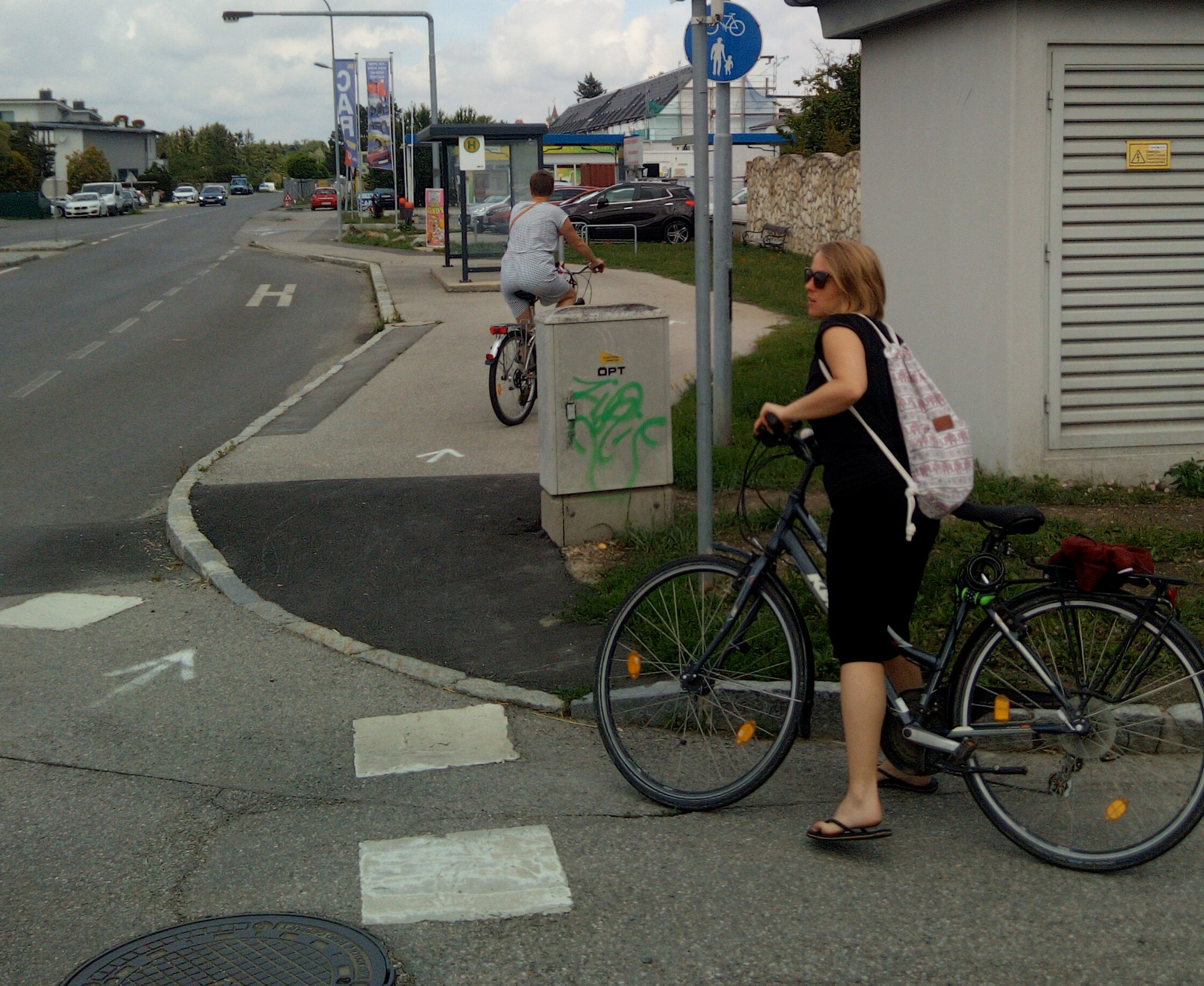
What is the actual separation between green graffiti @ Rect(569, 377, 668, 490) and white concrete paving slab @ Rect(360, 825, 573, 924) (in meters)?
3.23

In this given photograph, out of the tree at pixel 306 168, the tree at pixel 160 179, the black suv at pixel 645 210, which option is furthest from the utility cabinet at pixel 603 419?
the tree at pixel 306 168

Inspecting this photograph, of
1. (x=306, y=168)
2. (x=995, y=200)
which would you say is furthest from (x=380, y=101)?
(x=306, y=168)

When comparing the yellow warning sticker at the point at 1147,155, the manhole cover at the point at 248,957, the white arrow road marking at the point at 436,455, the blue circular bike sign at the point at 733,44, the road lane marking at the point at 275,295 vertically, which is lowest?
the manhole cover at the point at 248,957

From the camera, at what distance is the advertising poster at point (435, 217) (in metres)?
32.8

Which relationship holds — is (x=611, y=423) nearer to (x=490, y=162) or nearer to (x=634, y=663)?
(x=634, y=663)

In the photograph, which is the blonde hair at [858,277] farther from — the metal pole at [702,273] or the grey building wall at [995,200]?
the grey building wall at [995,200]

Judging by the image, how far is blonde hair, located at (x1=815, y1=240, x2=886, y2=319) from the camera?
396cm

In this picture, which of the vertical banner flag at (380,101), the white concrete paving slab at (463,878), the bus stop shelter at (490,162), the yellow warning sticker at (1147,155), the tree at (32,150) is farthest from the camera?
the tree at (32,150)

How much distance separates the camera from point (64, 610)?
22.1 ft

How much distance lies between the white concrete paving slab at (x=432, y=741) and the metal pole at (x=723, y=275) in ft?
15.2

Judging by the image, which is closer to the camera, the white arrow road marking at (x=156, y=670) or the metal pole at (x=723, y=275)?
the white arrow road marking at (x=156, y=670)

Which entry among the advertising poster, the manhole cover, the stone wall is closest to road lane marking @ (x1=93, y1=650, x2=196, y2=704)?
the manhole cover

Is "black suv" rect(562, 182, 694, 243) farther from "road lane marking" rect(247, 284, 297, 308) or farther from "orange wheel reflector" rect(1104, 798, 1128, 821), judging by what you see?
"orange wheel reflector" rect(1104, 798, 1128, 821)

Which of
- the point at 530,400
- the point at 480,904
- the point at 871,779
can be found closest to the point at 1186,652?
the point at 871,779
